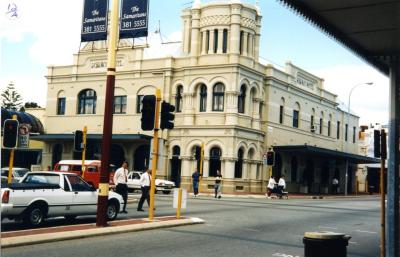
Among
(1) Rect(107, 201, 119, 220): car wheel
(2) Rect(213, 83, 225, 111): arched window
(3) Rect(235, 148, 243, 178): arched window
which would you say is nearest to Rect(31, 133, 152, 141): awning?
(2) Rect(213, 83, 225, 111): arched window

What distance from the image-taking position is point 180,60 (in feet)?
140

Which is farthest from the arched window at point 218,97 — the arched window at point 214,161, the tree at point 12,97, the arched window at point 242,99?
the tree at point 12,97

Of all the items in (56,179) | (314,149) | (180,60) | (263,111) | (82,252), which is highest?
(180,60)

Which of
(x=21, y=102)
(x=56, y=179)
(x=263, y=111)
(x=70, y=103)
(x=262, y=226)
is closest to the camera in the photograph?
(x=56, y=179)

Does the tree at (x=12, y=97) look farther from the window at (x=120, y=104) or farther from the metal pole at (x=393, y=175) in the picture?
the metal pole at (x=393, y=175)

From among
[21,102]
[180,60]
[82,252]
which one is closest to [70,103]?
[180,60]

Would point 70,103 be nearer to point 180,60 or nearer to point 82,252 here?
point 180,60

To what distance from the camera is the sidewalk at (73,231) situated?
10.6 m

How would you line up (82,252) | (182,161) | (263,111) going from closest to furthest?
1. (82,252)
2. (182,161)
3. (263,111)

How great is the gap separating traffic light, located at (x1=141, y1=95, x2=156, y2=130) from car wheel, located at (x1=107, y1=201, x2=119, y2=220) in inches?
103

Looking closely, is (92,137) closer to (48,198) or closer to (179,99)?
(179,99)

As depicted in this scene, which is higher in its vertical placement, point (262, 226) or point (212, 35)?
point (212, 35)

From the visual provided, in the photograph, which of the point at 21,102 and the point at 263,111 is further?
the point at 21,102

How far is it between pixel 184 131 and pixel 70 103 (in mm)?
13053
